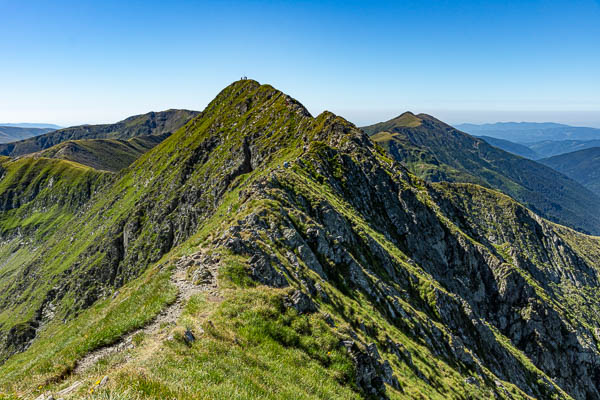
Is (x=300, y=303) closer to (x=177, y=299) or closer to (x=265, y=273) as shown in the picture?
(x=265, y=273)

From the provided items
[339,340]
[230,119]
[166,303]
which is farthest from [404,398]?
[230,119]

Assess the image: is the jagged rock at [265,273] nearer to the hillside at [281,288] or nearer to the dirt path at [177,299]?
the hillside at [281,288]

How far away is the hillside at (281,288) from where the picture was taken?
12320 millimetres

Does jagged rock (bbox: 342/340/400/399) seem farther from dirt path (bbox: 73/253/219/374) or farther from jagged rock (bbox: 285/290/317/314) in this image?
dirt path (bbox: 73/253/219/374)

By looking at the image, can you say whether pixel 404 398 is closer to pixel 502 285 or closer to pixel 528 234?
pixel 502 285

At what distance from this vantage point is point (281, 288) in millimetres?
19859

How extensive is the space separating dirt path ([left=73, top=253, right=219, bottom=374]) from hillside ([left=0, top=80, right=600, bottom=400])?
0.12 metres

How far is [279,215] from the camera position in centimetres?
3278

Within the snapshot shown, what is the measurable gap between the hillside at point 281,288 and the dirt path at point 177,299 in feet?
A: 0.39

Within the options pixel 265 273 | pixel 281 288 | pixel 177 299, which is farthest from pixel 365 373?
pixel 177 299

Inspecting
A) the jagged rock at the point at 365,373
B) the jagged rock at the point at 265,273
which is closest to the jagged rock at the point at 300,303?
the jagged rock at the point at 265,273

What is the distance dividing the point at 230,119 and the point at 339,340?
12290 centimetres

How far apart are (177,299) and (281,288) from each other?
6.46 meters

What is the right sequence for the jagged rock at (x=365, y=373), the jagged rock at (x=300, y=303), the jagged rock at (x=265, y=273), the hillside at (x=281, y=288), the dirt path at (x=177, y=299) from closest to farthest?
1. the dirt path at (x=177, y=299)
2. the hillside at (x=281, y=288)
3. the jagged rock at (x=365, y=373)
4. the jagged rock at (x=300, y=303)
5. the jagged rock at (x=265, y=273)
